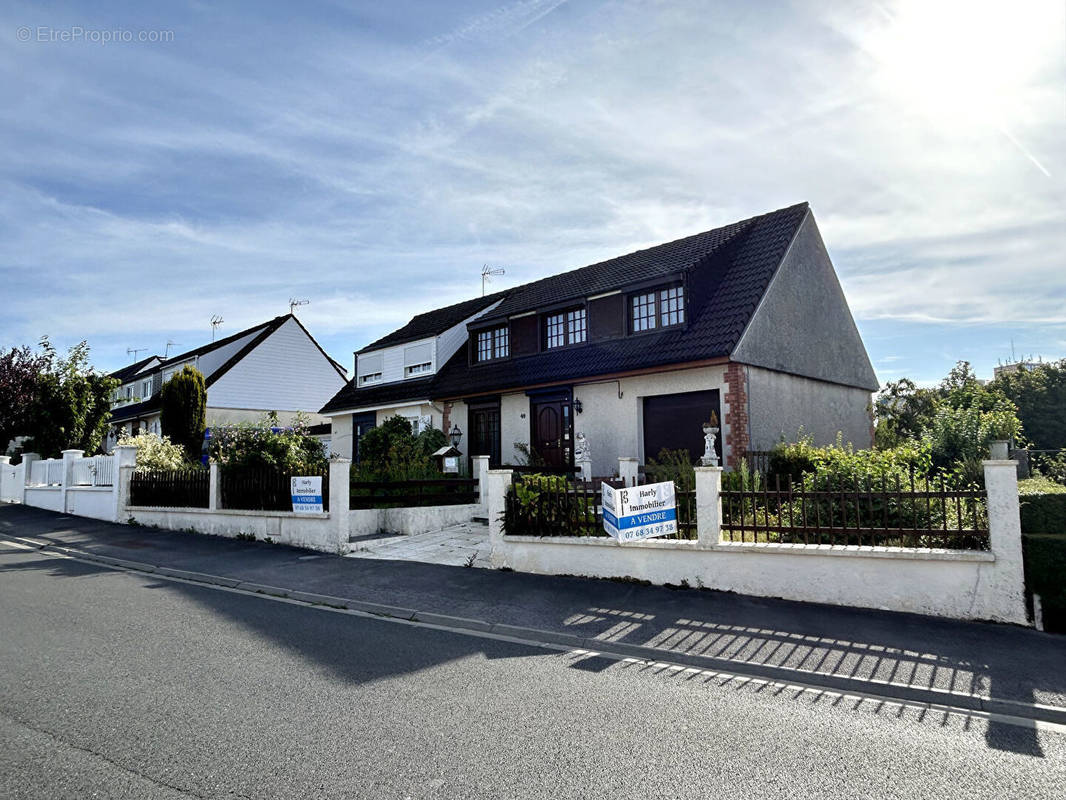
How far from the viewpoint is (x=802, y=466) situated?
12.8m

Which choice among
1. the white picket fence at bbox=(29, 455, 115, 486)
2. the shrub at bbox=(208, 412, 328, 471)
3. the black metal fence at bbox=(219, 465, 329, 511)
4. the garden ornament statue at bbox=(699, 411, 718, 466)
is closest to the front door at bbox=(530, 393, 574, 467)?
the garden ornament statue at bbox=(699, 411, 718, 466)

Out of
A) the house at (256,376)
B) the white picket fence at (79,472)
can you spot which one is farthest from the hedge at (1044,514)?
the house at (256,376)

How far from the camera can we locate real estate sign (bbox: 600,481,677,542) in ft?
28.6

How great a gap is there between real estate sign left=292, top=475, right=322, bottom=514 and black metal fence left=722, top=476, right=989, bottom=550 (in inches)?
312

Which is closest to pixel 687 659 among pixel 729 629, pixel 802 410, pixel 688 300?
pixel 729 629

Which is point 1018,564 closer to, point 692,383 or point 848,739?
point 848,739

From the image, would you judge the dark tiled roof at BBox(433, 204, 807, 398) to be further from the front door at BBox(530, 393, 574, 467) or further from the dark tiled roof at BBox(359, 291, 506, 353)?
the dark tiled roof at BBox(359, 291, 506, 353)

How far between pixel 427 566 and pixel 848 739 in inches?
285

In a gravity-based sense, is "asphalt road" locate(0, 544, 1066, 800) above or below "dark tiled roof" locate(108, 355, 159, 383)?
below

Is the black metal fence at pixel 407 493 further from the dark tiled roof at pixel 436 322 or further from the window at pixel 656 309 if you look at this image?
the dark tiled roof at pixel 436 322

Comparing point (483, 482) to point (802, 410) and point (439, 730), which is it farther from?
point (439, 730)

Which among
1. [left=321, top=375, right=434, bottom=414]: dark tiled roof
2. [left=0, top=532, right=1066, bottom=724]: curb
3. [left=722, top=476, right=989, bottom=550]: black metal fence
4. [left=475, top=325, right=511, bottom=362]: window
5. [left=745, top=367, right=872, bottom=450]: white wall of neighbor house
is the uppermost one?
[left=475, top=325, right=511, bottom=362]: window

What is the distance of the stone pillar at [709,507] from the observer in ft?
27.1

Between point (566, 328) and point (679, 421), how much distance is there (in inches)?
201
